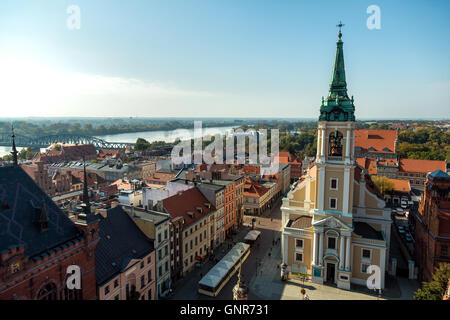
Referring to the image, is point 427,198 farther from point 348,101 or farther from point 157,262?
point 157,262

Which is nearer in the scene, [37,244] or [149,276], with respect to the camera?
[37,244]

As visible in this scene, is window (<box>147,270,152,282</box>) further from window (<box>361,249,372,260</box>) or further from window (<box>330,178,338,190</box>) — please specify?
window (<box>361,249,372,260</box>)

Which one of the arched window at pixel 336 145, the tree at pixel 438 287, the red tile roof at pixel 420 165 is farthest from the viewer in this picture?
the red tile roof at pixel 420 165

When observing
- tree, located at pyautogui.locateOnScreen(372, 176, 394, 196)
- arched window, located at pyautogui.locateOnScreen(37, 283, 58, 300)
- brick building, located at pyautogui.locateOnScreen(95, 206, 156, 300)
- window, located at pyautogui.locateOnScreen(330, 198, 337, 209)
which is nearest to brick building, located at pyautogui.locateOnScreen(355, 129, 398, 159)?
tree, located at pyautogui.locateOnScreen(372, 176, 394, 196)

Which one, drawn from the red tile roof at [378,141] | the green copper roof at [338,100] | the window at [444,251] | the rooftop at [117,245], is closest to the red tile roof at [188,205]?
the rooftop at [117,245]

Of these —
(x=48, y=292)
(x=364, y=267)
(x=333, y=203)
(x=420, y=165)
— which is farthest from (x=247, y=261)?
(x=420, y=165)

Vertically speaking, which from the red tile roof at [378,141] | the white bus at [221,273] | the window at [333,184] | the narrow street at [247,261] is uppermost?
the red tile roof at [378,141]

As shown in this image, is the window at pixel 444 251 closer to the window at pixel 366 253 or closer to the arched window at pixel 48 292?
the window at pixel 366 253

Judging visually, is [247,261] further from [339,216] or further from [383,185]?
[383,185]
